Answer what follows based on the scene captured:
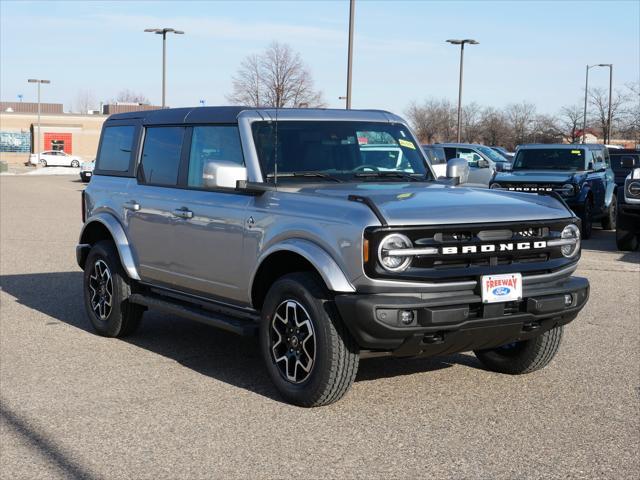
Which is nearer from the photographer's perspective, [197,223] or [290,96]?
[197,223]

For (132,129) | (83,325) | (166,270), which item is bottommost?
(83,325)

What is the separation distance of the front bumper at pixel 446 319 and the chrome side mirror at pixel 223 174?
127 cm

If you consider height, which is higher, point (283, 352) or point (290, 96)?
point (290, 96)

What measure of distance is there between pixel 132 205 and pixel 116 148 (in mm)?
874

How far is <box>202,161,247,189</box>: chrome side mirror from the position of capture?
6.12 metres

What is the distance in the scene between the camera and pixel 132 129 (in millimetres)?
8047

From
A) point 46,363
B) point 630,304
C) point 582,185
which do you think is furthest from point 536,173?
point 46,363

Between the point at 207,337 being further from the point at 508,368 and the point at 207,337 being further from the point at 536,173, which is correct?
the point at 536,173

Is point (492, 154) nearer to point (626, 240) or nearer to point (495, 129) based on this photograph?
point (626, 240)

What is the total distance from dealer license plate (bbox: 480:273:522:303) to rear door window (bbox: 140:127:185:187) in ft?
9.32

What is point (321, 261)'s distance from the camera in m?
5.52

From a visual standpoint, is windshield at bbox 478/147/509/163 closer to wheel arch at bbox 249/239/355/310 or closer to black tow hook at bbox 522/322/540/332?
wheel arch at bbox 249/239/355/310

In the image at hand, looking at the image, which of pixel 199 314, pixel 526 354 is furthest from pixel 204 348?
pixel 526 354

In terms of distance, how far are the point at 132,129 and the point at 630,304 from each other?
548 centimetres
